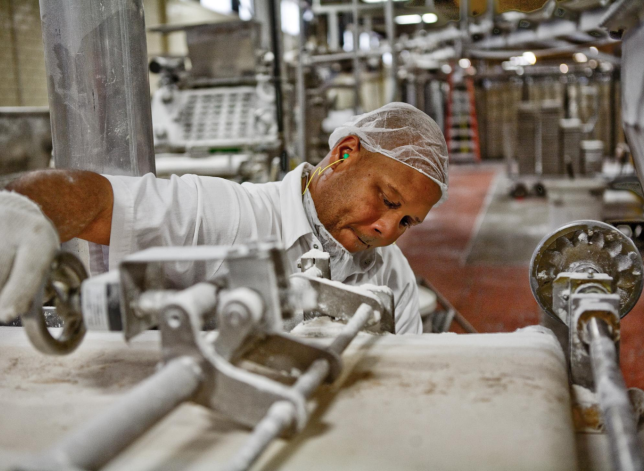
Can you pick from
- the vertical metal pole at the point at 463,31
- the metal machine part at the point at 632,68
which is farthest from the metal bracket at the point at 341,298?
the vertical metal pole at the point at 463,31

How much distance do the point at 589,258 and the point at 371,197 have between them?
0.68 metres

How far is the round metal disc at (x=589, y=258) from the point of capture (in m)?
1.19

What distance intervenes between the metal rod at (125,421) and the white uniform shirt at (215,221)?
74cm

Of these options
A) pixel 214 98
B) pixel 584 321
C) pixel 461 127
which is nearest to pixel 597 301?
pixel 584 321

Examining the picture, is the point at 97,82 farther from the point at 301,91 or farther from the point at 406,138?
the point at 301,91

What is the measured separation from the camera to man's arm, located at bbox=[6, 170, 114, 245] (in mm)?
1198

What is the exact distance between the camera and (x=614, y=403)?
2.37ft

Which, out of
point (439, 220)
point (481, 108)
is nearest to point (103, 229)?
point (439, 220)

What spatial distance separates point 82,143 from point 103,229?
401 mm

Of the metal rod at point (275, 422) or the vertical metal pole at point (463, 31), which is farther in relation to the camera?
the vertical metal pole at point (463, 31)

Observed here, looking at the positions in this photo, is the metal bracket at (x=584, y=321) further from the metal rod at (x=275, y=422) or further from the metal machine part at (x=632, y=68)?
the metal machine part at (x=632, y=68)

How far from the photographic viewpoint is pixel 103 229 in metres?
1.44

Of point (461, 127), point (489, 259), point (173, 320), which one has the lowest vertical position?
point (489, 259)

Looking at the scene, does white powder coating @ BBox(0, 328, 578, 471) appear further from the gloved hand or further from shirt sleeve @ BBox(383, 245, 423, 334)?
shirt sleeve @ BBox(383, 245, 423, 334)
